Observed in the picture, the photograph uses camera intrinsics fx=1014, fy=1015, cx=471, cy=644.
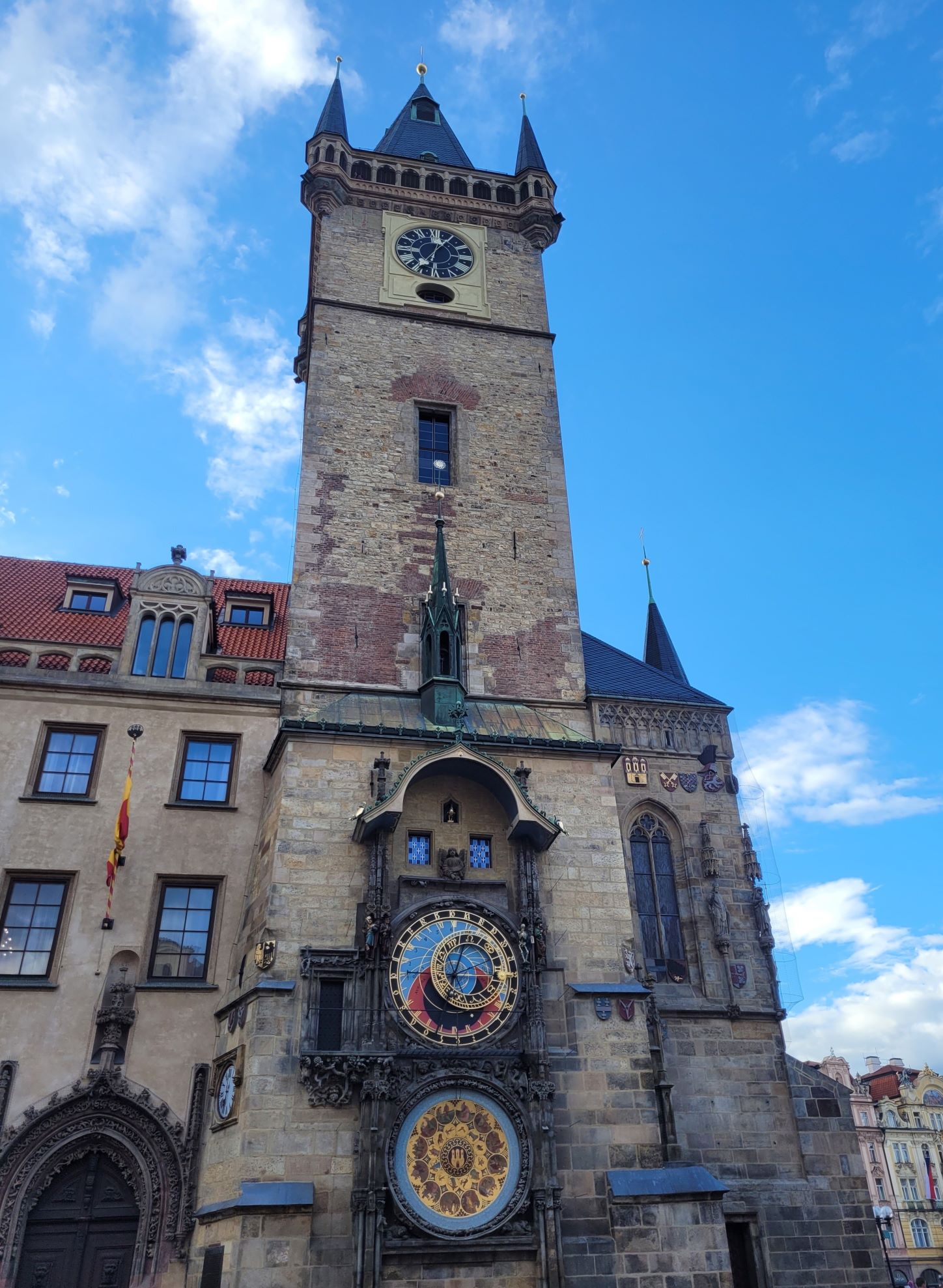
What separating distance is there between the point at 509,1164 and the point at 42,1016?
21.1 feet

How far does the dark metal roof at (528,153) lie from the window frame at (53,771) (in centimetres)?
1742

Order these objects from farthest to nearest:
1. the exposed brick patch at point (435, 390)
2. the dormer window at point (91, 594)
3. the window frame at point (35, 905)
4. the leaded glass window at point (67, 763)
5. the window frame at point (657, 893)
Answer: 1. the exposed brick patch at point (435, 390)
2. the dormer window at point (91, 594)
3. the window frame at point (657, 893)
4. the leaded glass window at point (67, 763)
5. the window frame at point (35, 905)

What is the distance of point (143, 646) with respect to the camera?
1681cm

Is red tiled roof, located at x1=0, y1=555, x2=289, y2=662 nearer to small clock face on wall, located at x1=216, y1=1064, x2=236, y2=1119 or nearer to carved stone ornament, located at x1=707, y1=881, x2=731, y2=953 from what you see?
small clock face on wall, located at x1=216, y1=1064, x2=236, y2=1119

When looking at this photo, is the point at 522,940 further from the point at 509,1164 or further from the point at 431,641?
the point at 431,641

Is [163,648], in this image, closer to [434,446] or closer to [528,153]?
[434,446]

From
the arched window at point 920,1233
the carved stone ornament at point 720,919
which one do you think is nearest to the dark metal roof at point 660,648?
the carved stone ornament at point 720,919

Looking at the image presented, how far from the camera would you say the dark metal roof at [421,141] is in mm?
26391

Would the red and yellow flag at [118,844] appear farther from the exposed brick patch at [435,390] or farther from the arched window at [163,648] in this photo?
the exposed brick patch at [435,390]

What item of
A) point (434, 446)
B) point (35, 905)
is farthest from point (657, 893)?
point (434, 446)

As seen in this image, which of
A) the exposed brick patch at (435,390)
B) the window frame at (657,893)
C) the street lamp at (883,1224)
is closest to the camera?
the street lamp at (883,1224)

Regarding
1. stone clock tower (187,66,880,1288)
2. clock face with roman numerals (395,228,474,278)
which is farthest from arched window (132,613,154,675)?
clock face with roman numerals (395,228,474,278)

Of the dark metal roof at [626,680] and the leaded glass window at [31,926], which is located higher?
the dark metal roof at [626,680]

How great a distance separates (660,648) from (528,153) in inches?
516
